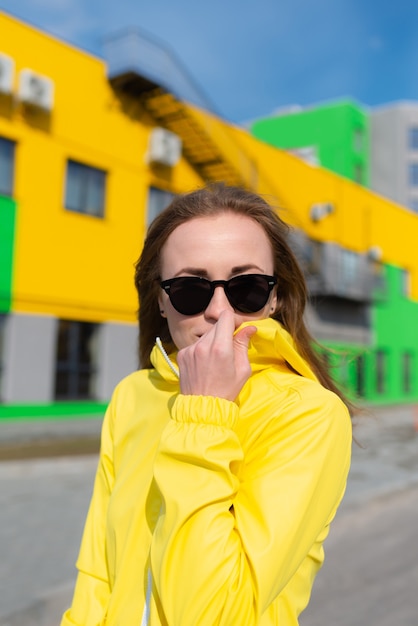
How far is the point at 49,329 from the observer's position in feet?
43.8

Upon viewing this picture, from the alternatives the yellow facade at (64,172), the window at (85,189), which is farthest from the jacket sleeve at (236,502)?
the window at (85,189)

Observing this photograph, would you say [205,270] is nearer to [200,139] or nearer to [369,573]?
[369,573]

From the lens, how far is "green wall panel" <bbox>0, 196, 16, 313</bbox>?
12758 mm

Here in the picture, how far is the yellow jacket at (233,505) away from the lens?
3.40 feet

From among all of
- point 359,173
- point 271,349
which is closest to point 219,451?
point 271,349

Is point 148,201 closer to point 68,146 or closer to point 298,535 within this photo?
point 68,146

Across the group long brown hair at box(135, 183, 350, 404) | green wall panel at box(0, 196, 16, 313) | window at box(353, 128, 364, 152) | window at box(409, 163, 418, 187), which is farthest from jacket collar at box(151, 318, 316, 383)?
window at box(409, 163, 418, 187)

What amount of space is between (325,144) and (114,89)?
920 inches

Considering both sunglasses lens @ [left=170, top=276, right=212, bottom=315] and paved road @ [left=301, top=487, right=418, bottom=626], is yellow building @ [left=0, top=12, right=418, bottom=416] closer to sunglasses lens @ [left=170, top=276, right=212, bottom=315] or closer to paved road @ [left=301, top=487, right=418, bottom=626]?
paved road @ [left=301, top=487, right=418, bottom=626]

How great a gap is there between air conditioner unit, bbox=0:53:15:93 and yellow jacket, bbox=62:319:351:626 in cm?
1278

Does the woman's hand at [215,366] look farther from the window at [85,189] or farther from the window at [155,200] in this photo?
the window at [155,200]

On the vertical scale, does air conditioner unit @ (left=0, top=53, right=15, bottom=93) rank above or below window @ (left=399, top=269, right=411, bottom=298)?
above

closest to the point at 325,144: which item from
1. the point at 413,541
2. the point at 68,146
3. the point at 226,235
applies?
the point at 68,146

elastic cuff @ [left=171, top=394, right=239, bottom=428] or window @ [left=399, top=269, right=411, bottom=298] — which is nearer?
elastic cuff @ [left=171, top=394, right=239, bottom=428]
